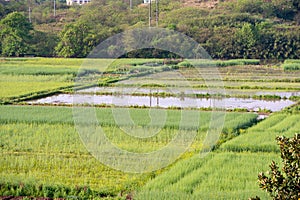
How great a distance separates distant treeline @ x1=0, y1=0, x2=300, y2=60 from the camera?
3173 centimetres

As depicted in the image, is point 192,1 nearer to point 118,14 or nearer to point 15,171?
point 118,14

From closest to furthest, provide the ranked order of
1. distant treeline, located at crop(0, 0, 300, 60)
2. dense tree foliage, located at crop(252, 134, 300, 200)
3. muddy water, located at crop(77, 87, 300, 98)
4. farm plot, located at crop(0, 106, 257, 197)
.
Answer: dense tree foliage, located at crop(252, 134, 300, 200)
farm plot, located at crop(0, 106, 257, 197)
muddy water, located at crop(77, 87, 300, 98)
distant treeline, located at crop(0, 0, 300, 60)

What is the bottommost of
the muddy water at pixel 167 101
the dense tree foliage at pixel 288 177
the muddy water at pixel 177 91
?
the muddy water at pixel 177 91

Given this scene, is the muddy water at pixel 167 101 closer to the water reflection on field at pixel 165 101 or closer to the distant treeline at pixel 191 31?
the water reflection on field at pixel 165 101

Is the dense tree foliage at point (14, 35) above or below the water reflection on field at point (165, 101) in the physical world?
above

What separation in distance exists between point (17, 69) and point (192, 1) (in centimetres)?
2636

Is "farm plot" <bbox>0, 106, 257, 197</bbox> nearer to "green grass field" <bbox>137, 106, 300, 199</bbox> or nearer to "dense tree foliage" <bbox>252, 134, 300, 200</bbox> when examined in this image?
"green grass field" <bbox>137, 106, 300, 199</bbox>

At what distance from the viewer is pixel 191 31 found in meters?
34.1

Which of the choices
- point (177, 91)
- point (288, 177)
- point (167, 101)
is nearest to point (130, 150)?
point (288, 177)

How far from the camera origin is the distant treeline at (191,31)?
31.7m

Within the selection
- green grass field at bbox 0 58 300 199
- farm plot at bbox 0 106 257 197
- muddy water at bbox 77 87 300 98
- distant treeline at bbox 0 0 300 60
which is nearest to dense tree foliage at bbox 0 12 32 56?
distant treeline at bbox 0 0 300 60

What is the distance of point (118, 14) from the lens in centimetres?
4144

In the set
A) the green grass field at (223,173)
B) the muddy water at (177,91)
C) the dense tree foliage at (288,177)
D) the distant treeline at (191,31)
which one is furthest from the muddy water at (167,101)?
the distant treeline at (191,31)

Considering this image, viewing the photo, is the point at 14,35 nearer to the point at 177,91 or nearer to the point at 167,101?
the point at 177,91
